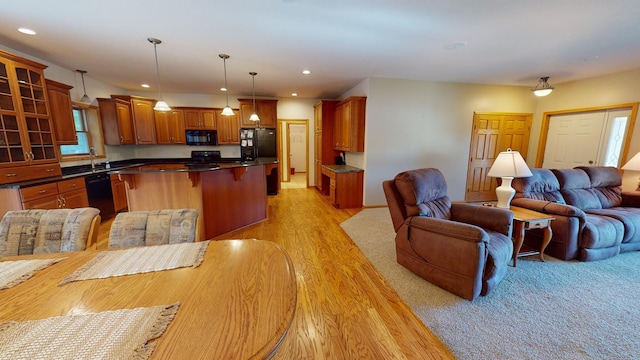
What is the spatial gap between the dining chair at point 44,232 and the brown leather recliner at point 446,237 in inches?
94.4

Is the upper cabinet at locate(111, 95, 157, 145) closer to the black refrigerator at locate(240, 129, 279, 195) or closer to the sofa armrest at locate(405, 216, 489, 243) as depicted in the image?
the black refrigerator at locate(240, 129, 279, 195)

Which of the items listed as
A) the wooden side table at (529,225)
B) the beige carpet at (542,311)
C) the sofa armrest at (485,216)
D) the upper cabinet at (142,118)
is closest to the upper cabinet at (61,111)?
the upper cabinet at (142,118)

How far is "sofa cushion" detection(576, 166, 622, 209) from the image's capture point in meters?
3.30

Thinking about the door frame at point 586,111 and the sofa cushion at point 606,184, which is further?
the door frame at point 586,111

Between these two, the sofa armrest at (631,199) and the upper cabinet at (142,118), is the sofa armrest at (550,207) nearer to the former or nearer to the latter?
the sofa armrest at (631,199)

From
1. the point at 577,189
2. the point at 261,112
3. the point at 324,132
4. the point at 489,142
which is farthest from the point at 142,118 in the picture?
the point at 577,189

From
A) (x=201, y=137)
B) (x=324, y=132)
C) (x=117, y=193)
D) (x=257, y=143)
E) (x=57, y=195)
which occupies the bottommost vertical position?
(x=117, y=193)

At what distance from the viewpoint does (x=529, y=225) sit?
2.46 metres

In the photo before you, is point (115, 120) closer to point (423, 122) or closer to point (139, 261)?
point (139, 261)

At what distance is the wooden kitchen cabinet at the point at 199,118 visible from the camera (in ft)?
18.7

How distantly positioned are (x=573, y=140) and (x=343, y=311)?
18.6 ft

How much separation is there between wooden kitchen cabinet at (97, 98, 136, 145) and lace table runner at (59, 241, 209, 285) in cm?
496

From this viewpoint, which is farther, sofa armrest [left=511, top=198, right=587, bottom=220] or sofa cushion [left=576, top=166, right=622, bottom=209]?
sofa cushion [left=576, top=166, right=622, bottom=209]

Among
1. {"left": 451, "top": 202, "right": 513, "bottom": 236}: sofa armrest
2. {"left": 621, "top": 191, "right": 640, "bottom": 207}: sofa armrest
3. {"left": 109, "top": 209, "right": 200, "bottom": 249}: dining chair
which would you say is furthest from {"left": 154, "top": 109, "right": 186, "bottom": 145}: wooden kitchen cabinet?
{"left": 621, "top": 191, "right": 640, "bottom": 207}: sofa armrest
